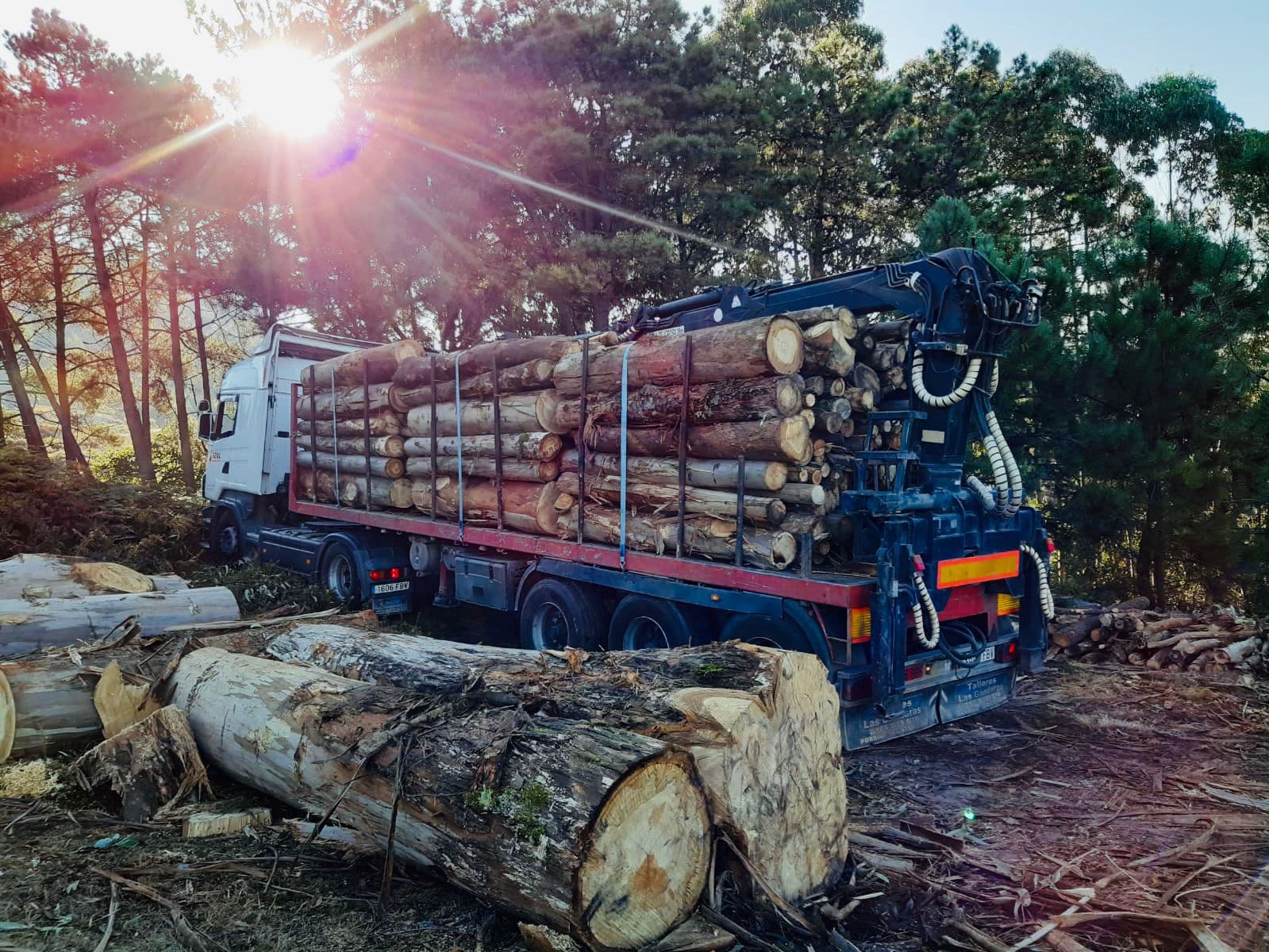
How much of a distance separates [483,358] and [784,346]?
3.38 metres

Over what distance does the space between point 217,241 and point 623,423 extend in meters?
18.2

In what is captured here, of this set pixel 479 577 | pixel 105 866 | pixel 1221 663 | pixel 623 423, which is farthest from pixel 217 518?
pixel 1221 663

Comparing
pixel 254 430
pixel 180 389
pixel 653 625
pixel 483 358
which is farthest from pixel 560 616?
pixel 180 389

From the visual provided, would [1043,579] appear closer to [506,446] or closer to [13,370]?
[506,446]

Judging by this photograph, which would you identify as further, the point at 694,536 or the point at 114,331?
the point at 114,331

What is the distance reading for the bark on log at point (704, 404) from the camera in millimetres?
5617

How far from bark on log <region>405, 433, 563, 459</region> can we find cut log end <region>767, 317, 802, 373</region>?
7.96ft

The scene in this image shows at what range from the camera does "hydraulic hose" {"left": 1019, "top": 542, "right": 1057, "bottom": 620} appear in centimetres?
626

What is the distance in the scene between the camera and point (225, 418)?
12.5m

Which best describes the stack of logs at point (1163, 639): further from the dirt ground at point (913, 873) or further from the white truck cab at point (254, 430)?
the white truck cab at point (254, 430)

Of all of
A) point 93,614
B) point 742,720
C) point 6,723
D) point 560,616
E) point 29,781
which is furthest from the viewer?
point 560,616

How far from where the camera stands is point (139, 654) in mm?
5691

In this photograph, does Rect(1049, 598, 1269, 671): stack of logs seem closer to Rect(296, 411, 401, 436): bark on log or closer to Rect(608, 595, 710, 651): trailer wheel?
Rect(608, 595, 710, 651): trailer wheel

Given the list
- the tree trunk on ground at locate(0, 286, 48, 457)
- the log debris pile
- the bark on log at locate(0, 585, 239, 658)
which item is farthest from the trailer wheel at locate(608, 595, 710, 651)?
the tree trunk on ground at locate(0, 286, 48, 457)
